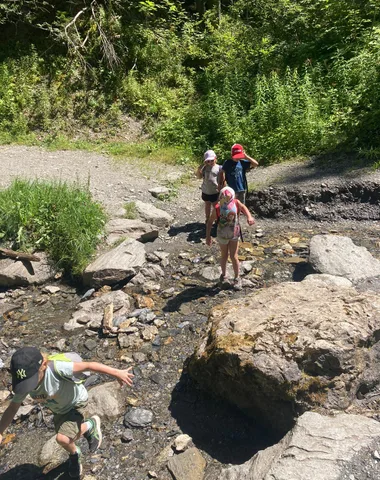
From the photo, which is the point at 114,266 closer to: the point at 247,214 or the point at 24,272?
the point at 24,272

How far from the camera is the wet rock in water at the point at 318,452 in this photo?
2.81 metres

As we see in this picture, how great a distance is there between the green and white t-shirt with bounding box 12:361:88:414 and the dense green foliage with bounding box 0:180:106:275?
3.48 meters

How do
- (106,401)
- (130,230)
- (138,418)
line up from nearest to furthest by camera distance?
1. (138,418)
2. (106,401)
3. (130,230)

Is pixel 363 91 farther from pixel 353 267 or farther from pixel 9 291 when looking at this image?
pixel 9 291

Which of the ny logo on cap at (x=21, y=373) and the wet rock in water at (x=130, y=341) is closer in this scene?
the ny logo on cap at (x=21, y=373)

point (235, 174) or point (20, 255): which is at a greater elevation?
point (235, 174)

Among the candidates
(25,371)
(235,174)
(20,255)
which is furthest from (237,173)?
(25,371)

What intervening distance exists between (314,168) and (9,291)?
573 centimetres

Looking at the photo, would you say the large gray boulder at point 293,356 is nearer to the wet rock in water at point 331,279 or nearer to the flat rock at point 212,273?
the wet rock in water at point 331,279

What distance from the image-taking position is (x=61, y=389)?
3424mm

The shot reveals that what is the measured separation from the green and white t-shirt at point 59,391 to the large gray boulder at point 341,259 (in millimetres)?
3550

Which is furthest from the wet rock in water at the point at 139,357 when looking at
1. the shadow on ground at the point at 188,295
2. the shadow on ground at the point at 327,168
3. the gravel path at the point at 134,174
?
the shadow on ground at the point at 327,168

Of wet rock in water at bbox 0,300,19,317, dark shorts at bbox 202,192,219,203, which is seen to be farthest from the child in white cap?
wet rock in water at bbox 0,300,19,317

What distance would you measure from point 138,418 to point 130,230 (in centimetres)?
398
